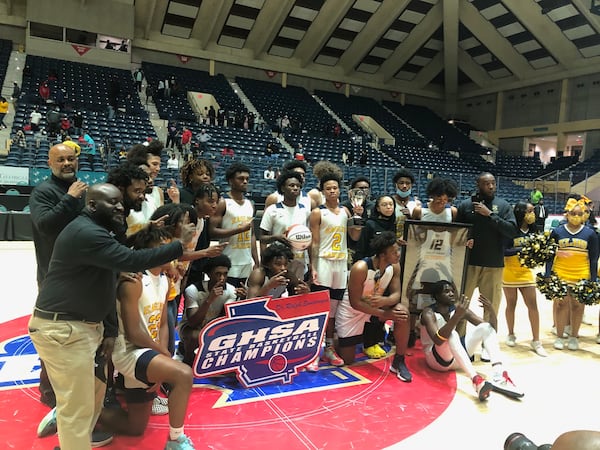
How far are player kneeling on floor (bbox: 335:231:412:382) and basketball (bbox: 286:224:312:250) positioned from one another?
0.49m

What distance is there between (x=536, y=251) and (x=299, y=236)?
2592 millimetres

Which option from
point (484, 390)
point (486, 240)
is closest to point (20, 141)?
point (486, 240)

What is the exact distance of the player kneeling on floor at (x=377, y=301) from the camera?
157 inches

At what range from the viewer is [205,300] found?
146 inches

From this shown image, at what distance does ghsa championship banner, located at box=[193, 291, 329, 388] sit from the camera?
343 cm

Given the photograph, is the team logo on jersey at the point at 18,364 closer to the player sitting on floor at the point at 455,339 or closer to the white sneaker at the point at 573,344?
the player sitting on floor at the point at 455,339

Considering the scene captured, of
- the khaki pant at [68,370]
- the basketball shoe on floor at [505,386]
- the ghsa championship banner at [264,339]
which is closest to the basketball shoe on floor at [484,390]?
the basketball shoe on floor at [505,386]

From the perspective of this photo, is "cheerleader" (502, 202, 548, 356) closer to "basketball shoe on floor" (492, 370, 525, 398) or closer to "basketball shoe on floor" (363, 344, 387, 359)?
"basketball shoe on floor" (492, 370, 525, 398)

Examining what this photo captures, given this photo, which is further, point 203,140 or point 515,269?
point 203,140

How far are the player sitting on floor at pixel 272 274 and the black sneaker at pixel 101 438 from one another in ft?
4.70

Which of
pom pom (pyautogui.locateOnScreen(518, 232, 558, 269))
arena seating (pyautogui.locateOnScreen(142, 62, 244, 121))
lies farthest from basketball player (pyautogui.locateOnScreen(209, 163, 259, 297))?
arena seating (pyautogui.locateOnScreen(142, 62, 244, 121))

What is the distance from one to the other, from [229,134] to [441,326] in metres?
15.1

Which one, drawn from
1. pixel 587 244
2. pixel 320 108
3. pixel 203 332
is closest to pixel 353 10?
pixel 320 108

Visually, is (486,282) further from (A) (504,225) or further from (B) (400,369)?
(B) (400,369)
